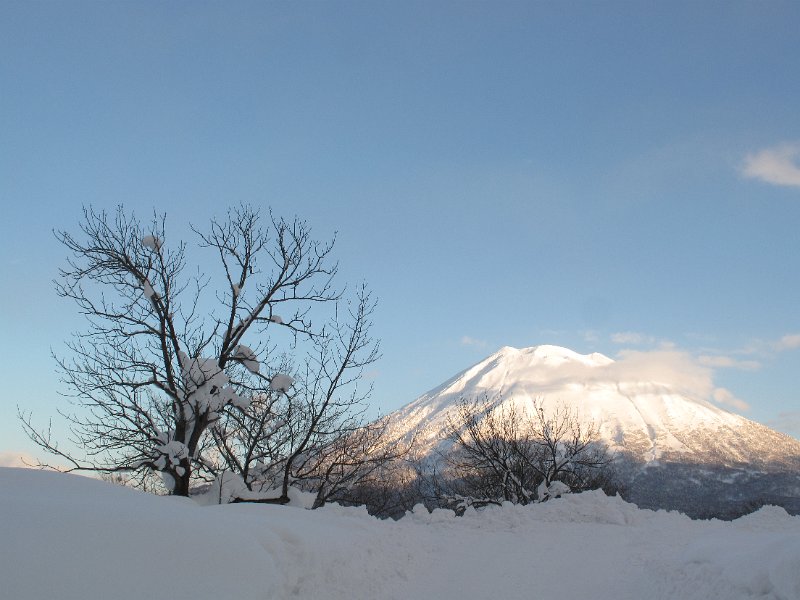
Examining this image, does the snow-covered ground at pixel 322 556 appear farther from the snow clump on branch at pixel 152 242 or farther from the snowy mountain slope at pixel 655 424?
the snowy mountain slope at pixel 655 424

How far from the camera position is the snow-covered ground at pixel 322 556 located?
4.34 m

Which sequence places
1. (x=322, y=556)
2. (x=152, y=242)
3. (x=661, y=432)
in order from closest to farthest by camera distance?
(x=322, y=556), (x=152, y=242), (x=661, y=432)

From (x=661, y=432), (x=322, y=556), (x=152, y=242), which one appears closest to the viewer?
(x=322, y=556)

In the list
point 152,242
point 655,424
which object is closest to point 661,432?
point 655,424

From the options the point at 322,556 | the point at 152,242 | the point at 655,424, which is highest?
the point at 655,424

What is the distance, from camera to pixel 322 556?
771 centimetres

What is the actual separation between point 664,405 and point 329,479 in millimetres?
204351

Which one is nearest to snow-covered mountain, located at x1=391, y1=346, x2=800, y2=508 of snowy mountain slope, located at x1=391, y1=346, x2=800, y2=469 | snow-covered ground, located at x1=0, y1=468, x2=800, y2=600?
snowy mountain slope, located at x1=391, y1=346, x2=800, y2=469

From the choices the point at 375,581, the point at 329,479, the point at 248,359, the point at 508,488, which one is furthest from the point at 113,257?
the point at 508,488

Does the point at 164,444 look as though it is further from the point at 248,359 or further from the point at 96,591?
the point at 96,591

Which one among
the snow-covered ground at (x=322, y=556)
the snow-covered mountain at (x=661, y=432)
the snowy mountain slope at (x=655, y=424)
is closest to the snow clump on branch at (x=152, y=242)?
the snow-covered ground at (x=322, y=556)

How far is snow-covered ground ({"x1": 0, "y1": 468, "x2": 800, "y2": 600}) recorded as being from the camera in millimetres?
4340

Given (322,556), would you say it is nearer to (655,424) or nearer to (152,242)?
(152,242)

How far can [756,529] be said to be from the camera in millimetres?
14445
